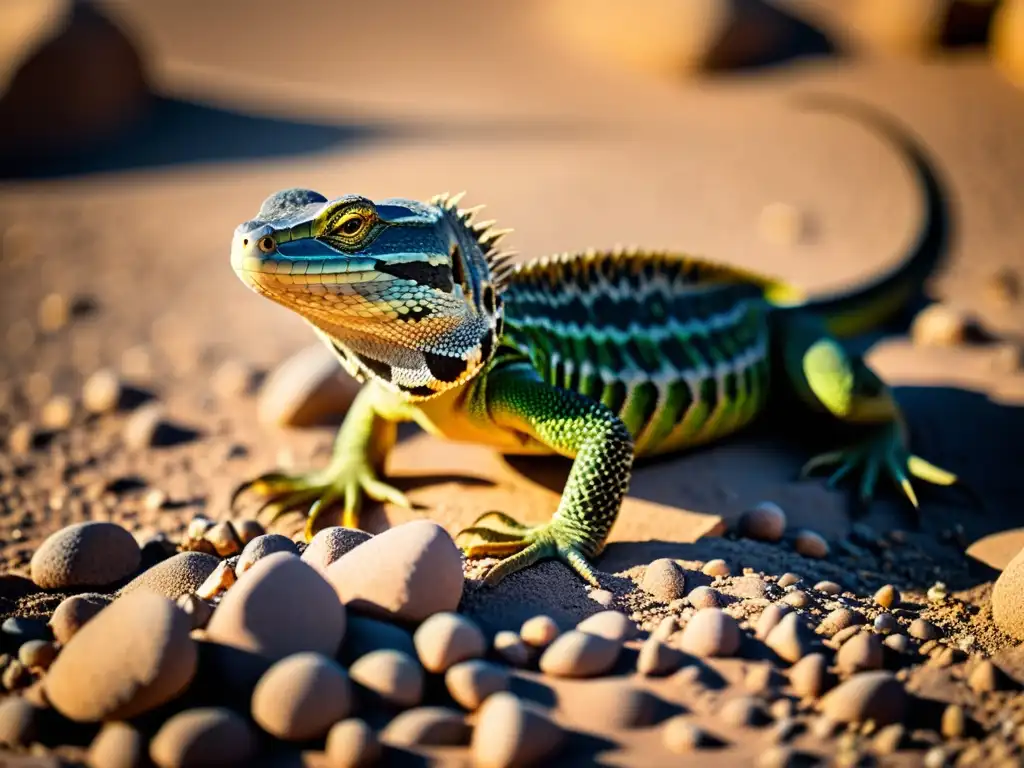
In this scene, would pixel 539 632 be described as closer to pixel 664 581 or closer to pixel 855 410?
pixel 664 581

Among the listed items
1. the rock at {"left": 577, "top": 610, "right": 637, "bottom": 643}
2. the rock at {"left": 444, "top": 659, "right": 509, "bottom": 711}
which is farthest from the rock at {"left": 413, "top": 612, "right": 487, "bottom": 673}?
the rock at {"left": 577, "top": 610, "right": 637, "bottom": 643}

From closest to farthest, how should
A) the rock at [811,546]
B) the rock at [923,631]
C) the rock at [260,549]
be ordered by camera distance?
the rock at [923,631], the rock at [260,549], the rock at [811,546]

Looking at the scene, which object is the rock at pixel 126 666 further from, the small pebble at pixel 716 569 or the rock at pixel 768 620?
the small pebble at pixel 716 569

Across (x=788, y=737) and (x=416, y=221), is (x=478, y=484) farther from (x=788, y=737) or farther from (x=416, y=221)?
(x=788, y=737)

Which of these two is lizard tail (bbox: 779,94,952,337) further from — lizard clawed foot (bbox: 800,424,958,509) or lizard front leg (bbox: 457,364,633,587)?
lizard front leg (bbox: 457,364,633,587)

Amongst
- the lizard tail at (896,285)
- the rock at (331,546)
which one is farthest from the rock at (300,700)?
the lizard tail at (896,285)

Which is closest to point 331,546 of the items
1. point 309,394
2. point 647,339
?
point 647,339
